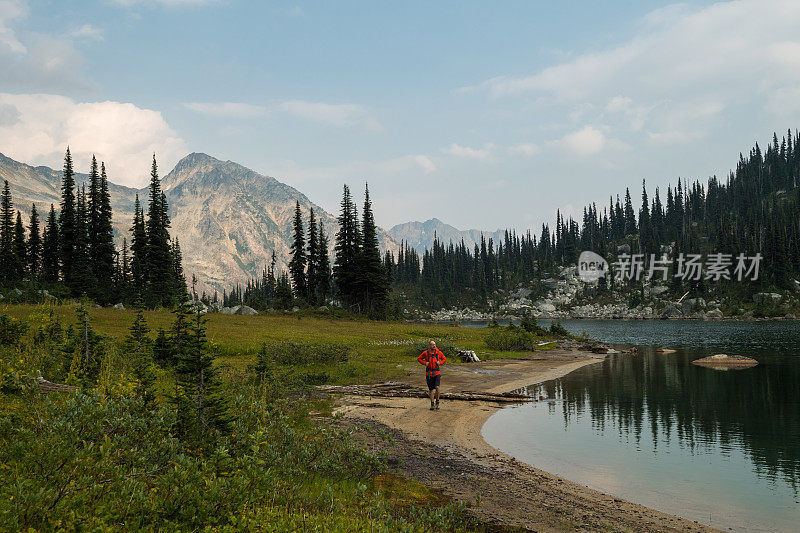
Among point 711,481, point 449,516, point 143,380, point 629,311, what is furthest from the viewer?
point 629,311

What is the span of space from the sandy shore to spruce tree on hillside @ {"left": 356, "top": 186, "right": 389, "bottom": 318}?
197 feet

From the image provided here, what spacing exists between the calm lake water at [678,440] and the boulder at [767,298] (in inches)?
4258

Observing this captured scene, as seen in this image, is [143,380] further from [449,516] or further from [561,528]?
[561,528]

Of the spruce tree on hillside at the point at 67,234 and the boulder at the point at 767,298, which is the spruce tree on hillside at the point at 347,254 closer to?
the spruce tree on hillside at the point at 67,234

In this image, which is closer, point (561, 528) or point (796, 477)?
point (561, 528)

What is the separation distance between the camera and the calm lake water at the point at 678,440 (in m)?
11.9

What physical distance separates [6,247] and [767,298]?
161 meters

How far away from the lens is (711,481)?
13.2m

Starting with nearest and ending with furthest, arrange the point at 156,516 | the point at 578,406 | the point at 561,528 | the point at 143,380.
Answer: the point at 156,516 → the point at 561,528 → the point at 143,380 → the point at 578,406

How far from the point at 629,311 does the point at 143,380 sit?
548ft

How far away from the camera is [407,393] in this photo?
2469 centimetres

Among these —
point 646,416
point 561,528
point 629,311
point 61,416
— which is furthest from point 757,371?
point 629,311

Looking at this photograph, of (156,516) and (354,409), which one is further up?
(156,516)

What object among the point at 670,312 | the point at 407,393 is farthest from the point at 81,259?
the point at 670,312
